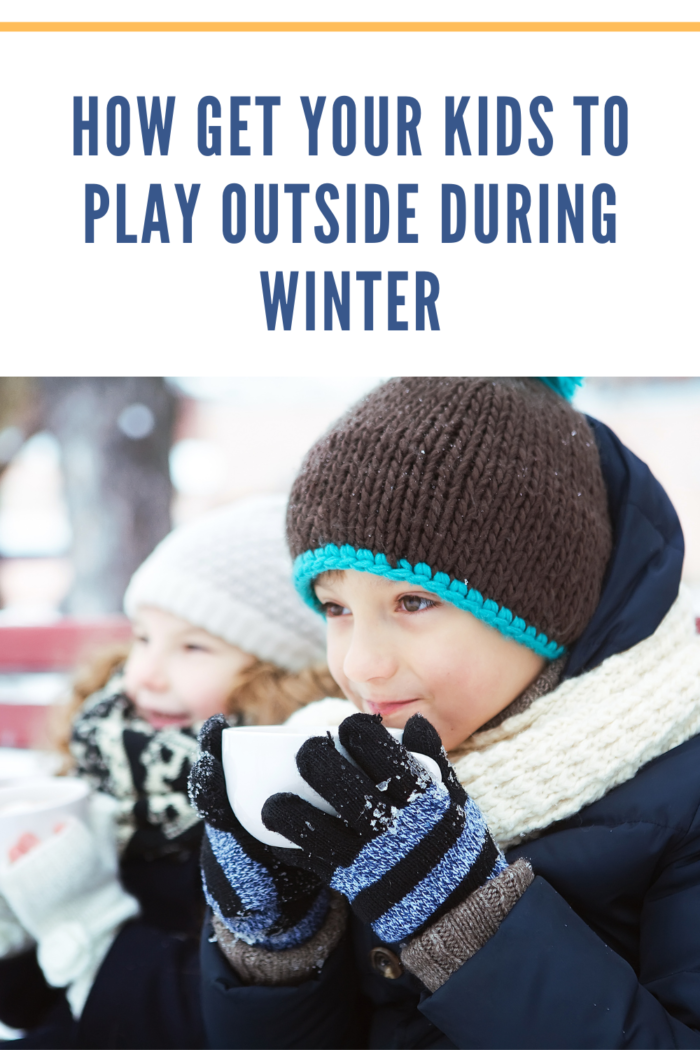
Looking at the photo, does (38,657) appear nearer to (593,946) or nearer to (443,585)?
(443,585)

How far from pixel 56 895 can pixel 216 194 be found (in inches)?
45.3

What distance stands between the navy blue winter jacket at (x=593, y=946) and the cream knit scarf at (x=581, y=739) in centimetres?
3

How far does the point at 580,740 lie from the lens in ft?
3.57

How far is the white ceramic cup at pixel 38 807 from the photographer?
1433mm

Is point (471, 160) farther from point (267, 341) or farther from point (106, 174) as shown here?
point (106, 174)

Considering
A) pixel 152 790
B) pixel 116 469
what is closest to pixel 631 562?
pixel 152 790

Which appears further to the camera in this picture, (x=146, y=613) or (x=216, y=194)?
Result: (x=146, y=613)

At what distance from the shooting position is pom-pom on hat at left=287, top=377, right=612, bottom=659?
1083 mm

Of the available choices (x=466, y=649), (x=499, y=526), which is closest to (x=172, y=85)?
(x=499, y=526)

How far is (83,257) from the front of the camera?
115cm

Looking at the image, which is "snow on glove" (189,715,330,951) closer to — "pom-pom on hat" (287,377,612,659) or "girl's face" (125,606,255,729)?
"pom-pom on hat" (287,377,612,659)

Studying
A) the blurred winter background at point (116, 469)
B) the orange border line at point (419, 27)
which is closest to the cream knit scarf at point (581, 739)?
the blurred winter background at point (116, 469)

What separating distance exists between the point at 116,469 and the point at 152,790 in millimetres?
3032

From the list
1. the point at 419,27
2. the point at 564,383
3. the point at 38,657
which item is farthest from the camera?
the point at 38,657
